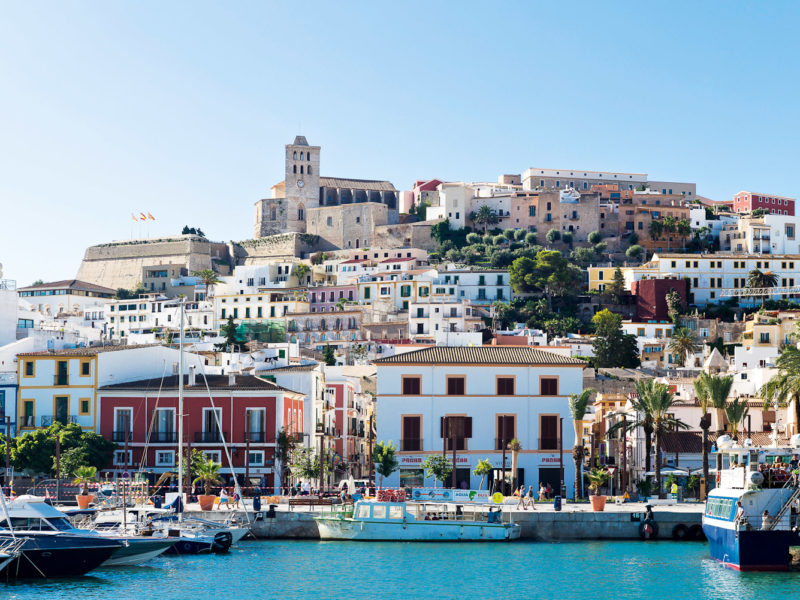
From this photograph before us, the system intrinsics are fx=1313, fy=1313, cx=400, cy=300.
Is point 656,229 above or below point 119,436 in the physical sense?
above

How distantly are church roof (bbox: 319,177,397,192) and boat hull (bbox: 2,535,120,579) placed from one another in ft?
443

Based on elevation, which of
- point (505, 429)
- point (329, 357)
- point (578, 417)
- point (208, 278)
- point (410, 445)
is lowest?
point (410, 445)

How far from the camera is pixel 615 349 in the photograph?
11012cm

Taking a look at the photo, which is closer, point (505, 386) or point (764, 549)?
point (764, 549)

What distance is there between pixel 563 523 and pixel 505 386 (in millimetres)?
13743

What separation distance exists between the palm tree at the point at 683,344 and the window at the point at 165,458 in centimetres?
5962

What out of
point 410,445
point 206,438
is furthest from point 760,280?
point 206,438

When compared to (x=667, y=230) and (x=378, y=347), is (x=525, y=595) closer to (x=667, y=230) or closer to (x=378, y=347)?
(x=378, y=347)

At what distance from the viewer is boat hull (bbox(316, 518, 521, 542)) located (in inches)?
1866

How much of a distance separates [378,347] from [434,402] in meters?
49.6

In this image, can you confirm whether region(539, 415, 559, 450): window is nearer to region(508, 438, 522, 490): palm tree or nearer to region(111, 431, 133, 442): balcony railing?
region(508, 438, 522, 490): palm tree

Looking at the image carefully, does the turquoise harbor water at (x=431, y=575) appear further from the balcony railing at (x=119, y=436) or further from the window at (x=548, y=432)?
the balcony railing at (x=119, y=436)

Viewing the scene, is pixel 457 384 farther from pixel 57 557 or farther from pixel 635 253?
pixel 635 253

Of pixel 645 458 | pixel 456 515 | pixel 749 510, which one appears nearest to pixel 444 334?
pixel 645 458
